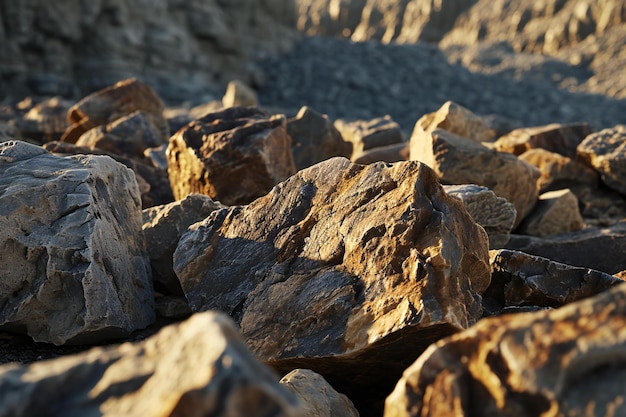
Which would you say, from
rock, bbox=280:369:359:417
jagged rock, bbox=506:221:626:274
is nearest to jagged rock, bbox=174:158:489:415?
rock, bbox=280:369:359:417

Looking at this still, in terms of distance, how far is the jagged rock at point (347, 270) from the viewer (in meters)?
2.12

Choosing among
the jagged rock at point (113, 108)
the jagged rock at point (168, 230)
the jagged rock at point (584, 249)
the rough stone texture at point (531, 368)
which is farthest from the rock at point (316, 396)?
the jagged rock at point (113, 108)

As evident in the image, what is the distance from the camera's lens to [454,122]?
17.2 feet

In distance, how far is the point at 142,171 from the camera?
4.75 metres

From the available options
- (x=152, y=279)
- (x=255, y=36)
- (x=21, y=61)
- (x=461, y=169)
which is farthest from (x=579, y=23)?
(x=152, y=279)

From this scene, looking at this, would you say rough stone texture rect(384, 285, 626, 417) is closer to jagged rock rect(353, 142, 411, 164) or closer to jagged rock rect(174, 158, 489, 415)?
jagged rock rect(174, 158, 489, 415)

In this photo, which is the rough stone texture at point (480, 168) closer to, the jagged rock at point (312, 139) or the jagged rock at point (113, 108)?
the jagged rock at point (312, 139)

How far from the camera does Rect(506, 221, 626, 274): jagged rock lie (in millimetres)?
3721

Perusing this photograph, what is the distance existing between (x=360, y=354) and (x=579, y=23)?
25758mm

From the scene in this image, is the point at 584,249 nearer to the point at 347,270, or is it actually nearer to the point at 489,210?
the point at 489,210

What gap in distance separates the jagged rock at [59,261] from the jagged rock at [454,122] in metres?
2.87

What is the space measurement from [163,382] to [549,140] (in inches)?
228

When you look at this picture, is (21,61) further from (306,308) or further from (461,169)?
(306,308)

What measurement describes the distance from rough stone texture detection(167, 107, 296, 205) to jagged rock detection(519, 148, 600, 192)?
97.0 inches
